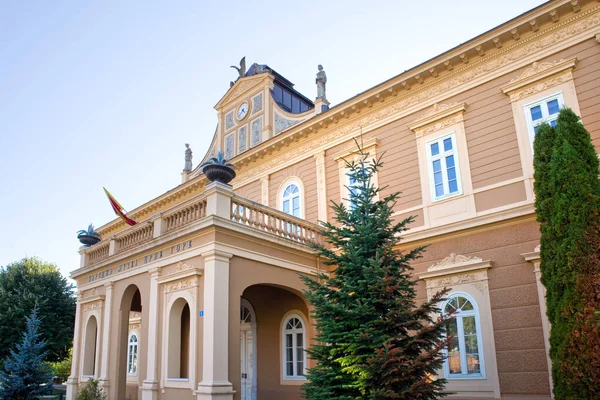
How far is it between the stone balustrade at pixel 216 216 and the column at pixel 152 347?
1242mm

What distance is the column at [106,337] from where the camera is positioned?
47.5 feet

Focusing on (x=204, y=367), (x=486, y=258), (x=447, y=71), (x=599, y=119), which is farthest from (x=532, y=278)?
(x=204, y=367)

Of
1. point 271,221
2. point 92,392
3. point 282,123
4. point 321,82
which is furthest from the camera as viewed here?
point 282,123

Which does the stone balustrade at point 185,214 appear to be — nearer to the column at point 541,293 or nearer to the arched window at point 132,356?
the column at point 541,293

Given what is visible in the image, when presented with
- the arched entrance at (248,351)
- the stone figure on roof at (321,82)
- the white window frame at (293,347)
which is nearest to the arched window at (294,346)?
the white window frame at (293,347)

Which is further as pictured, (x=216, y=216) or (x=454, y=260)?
(x=454, y=260)

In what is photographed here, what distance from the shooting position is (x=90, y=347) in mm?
16594

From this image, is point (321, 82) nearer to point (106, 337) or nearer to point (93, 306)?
point (93, 306)

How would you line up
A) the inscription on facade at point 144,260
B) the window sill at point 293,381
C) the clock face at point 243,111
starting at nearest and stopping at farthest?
the inscription on facade at point 144,260 → the window sill at point 293,381 → the clock face at point 243,111

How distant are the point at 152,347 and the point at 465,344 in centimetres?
789

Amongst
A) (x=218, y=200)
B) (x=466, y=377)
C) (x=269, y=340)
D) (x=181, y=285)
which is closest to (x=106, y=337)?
(x=181, y=285)

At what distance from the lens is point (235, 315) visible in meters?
11.7

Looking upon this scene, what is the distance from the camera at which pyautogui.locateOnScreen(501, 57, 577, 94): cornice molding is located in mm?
12133

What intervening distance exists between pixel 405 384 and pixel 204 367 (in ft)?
15.8
